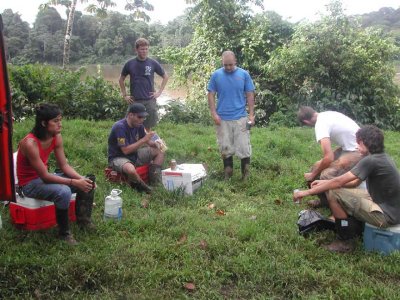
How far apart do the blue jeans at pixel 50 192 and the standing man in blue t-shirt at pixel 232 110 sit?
113 inches

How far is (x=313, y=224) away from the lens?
14.8ft

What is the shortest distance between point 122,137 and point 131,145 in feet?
0.52

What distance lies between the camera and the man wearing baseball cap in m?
5.63

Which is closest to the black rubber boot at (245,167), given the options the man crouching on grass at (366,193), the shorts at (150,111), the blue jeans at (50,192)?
the shorts at (150,111)

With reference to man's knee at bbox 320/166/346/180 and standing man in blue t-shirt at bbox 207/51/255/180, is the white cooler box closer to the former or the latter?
standing man in blue t-shirt at bbox 207/51/255/180

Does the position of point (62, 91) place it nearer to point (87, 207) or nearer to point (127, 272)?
point (87, 207)

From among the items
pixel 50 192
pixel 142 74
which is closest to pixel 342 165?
pixel 50 192

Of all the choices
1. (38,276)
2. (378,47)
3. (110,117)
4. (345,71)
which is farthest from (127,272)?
(378,47)

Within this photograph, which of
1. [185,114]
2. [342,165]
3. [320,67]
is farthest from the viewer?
[320,67]

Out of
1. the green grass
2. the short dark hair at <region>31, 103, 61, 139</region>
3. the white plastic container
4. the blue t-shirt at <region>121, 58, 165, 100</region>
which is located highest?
the blue t-shirt at <region>121, 58, 165, 100</region>

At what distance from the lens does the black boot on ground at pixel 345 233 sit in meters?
4.21

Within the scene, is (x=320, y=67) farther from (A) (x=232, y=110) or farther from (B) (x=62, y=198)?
(B) (x=62, y=198)

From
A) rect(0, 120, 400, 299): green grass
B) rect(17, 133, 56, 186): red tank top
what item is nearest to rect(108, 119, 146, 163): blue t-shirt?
rect(0, 120, 400, 299): green grass

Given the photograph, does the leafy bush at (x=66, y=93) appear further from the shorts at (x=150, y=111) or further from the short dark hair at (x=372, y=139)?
the short dark hair at (x=372, y=139)
